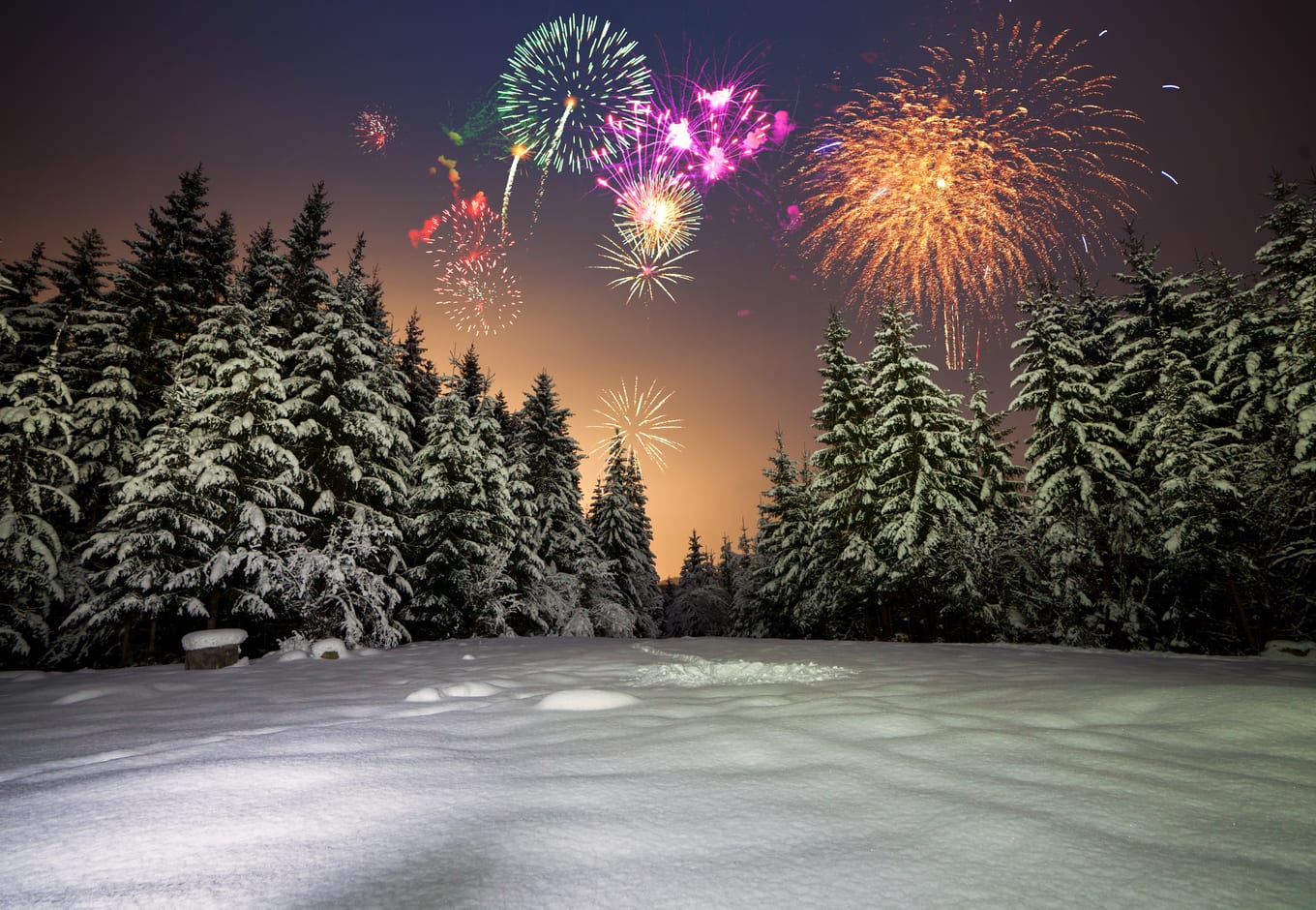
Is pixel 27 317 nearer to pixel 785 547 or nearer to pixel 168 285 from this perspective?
pixel 168 285

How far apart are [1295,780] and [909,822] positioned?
2.22m

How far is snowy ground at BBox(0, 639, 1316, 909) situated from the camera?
89.0 inches

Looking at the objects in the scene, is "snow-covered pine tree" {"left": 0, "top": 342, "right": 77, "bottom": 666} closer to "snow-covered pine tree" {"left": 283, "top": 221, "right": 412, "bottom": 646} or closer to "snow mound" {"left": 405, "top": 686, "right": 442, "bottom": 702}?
"snow-covered pine tree" {"left": 283, "top": 221, "right": 412, "bottom": 646}

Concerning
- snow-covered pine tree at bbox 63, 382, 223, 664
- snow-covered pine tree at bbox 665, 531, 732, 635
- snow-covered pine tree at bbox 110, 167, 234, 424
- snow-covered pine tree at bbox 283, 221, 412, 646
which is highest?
snow-covered pine tree at bbox 110, 167, 234, 424

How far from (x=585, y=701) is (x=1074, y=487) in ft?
61.7

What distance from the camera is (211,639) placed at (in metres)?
10.0

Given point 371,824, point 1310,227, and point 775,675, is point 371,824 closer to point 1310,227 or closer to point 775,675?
point 775,675

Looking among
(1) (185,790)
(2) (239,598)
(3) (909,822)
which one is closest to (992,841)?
(3) (909,822)

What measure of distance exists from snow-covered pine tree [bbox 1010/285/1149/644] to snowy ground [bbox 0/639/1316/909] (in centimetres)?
1065

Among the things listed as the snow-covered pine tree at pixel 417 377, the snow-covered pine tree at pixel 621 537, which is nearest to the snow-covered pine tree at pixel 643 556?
the snow-covered pine tree at pixel 621 537

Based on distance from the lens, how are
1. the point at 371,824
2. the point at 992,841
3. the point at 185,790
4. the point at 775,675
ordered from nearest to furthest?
the point at 992,841
the point at 371,824
the point at 185,790
the point at 775,675

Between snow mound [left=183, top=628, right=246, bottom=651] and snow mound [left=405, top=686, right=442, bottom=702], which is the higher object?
snow mound [left=183, top=628, right=246, bottom=651]

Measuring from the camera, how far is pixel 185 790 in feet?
11.2

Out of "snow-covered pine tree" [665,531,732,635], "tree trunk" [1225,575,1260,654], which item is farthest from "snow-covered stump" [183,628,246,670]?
"snow-covered pine tree" [665,531,732,635]
